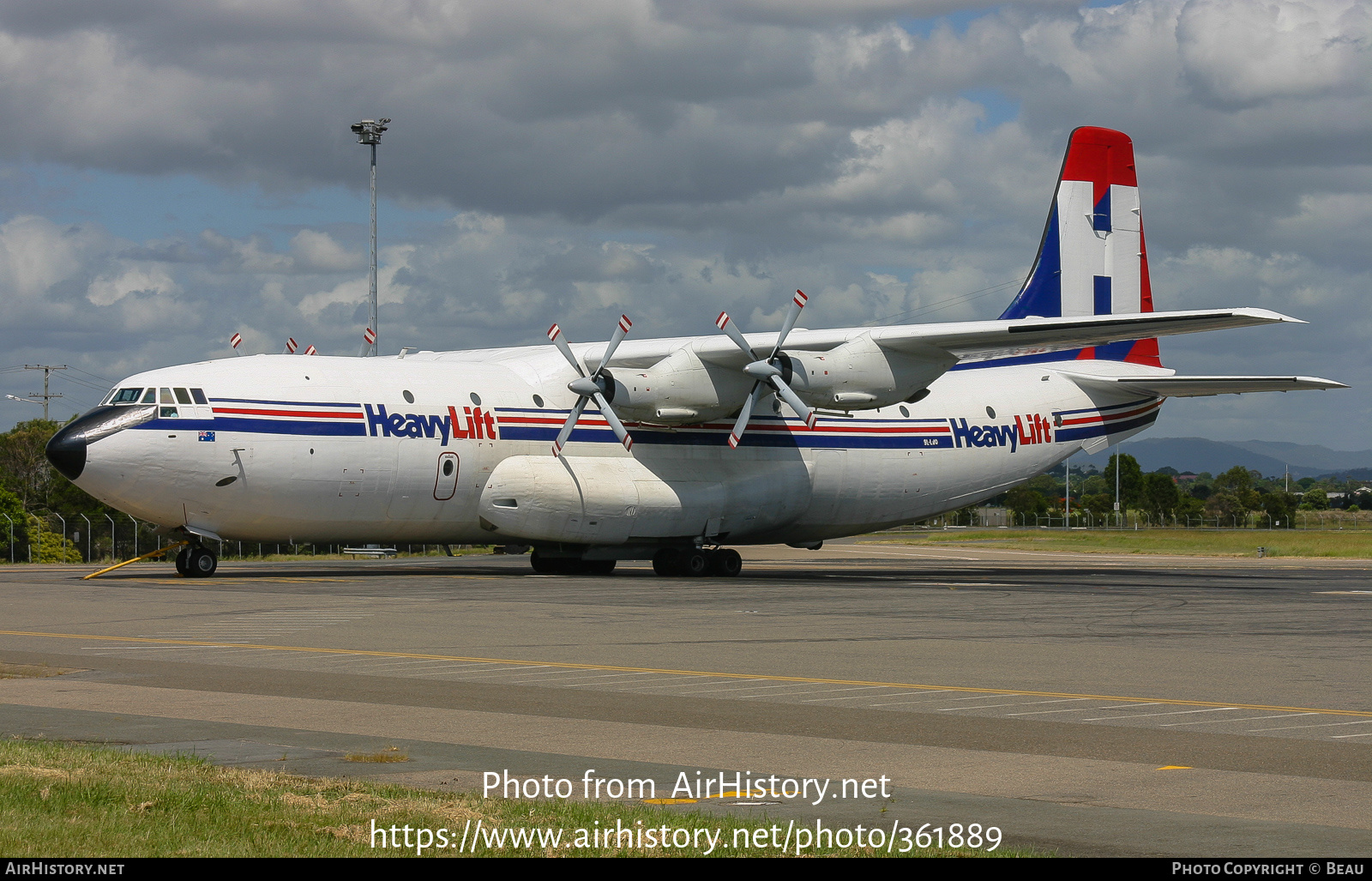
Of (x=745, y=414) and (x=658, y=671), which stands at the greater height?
(x=745, y=414)

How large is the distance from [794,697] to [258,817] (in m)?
6.17

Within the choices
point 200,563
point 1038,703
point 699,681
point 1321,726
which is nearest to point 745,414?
point 200,563

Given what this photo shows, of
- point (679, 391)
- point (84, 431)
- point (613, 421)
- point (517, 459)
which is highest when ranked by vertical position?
point (679, 391)

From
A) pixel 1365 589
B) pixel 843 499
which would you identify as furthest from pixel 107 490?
pixel 1365 589

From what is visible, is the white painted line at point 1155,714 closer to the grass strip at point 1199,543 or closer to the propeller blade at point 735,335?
the propeller blade at point 735,335

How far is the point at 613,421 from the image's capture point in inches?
1208

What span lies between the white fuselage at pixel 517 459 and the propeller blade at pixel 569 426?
0.92 feet

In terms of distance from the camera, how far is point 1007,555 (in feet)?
199

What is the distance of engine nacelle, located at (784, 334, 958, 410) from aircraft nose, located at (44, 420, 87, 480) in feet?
48.2

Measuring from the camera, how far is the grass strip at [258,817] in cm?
640

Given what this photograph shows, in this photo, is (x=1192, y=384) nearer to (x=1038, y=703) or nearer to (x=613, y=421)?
(x=613, y=421)

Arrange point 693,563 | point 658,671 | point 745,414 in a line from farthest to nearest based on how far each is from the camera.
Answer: point 693,563, point 745,414, point 658,671

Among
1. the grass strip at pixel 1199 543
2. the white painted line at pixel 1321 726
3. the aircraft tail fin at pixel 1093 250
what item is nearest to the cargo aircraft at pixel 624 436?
the aircraft tail fin at pixel 1093 250
